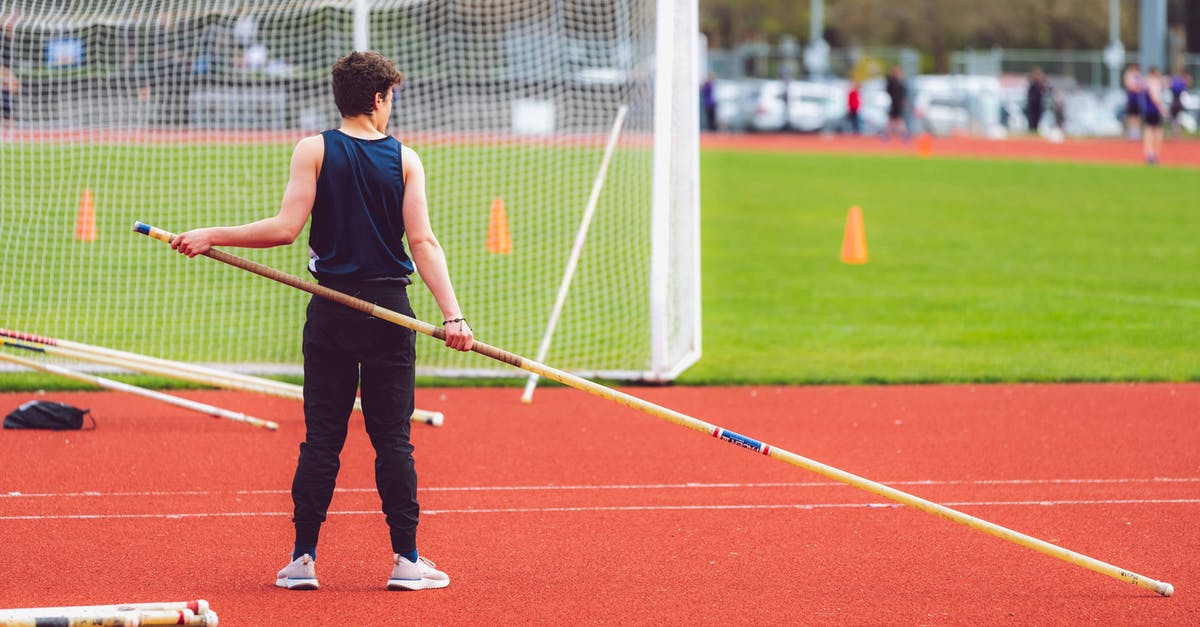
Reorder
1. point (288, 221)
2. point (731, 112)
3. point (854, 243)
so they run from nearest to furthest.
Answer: point (288, 221)
point (854, 243)
point (731, 112)

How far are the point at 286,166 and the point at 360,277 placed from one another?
13385mm

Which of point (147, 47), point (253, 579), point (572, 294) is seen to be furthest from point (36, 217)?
point (253, 579)

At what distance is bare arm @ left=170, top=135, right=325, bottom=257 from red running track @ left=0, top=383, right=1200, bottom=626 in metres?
1.22

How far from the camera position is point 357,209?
5000 mm

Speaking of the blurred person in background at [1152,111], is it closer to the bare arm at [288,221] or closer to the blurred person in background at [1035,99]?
the blurred person in background at [1035,99]

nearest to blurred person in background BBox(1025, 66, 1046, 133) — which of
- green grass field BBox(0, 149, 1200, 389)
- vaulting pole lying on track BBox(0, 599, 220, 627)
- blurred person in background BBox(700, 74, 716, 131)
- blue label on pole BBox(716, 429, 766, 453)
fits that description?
blurred person in background BBox(700, 74, 716, 131)

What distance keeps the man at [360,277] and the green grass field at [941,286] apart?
488 cm

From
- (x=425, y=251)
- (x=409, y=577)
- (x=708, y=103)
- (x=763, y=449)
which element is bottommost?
(x=409, y=577)

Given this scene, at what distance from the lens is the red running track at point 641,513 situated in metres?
5.25

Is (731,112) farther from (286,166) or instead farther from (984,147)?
(286,166)

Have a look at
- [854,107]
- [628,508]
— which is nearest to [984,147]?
[854,107]

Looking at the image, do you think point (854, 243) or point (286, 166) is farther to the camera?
point (286, 166)

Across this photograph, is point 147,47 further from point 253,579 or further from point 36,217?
point 253,579

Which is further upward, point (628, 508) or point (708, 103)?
point (708, 103)
